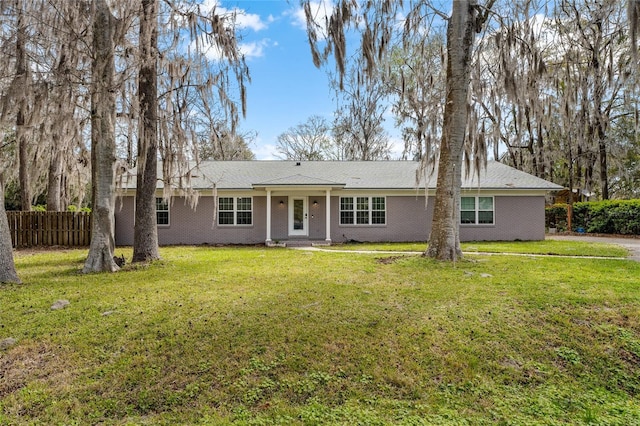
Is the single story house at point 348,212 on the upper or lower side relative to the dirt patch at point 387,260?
upper

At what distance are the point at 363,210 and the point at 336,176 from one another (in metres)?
2.20

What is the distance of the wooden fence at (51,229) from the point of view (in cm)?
1289

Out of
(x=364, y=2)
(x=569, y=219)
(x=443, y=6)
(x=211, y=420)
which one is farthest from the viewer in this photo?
(x=569, y=219)

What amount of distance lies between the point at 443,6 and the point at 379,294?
24.2ft

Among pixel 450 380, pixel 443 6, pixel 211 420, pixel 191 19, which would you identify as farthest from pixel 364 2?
pixel 211 420

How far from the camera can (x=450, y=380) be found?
3.69m

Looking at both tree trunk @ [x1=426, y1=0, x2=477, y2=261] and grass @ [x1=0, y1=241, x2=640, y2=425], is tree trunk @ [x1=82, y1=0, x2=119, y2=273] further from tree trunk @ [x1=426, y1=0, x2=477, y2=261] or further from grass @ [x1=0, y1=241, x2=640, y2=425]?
tree trunk @ [x1=426, y1=0, x2=477, y2=261]

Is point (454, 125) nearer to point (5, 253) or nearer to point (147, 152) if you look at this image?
point (147, 152)

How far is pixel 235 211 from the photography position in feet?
48.4

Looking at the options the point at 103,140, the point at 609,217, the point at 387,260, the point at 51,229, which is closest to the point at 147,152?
the point at 103,140

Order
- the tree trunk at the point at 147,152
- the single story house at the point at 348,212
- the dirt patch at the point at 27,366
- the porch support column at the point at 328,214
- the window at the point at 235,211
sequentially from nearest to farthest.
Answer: the dirt patch at the point at 27,366 → the tree trunk at the point at 147,152 → the porch support column at the point at 328,214 → the single story house at the point at 348,212 → the window at the point at 235,211

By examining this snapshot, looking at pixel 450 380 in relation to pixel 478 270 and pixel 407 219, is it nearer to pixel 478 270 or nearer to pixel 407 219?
pixel 478 270

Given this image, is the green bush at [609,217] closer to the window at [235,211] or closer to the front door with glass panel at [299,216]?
the front door with glass panel at [299,216]

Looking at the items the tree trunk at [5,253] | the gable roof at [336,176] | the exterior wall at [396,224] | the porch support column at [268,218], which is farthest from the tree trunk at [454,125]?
the tree trunk at [5,253]
